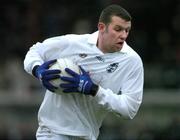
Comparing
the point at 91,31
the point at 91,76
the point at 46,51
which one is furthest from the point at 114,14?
the point at 91,31

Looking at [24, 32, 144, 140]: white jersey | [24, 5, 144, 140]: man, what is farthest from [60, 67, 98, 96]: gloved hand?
[24, 32, 144, 140]: white jersey

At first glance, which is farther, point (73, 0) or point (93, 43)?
point (73, 0)

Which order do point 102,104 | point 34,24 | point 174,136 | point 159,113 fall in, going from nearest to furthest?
point 102,104
point 174,136
point 159,113
point 34,24

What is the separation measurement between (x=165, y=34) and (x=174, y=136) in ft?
11.5

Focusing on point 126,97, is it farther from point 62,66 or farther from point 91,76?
point 62,66

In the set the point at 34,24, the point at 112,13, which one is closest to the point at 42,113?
the point at 112,13

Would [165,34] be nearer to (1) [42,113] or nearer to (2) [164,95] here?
(2) [164,95]

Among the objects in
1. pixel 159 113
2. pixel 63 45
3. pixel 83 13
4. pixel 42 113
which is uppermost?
pixel 63 45

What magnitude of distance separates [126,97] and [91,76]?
47 centimetres

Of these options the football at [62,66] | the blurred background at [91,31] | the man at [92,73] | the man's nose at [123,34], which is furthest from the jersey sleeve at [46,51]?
the blurred background at [91,31]

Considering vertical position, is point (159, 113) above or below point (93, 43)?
below

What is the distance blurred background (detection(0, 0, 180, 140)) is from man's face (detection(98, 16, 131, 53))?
24.0 feet

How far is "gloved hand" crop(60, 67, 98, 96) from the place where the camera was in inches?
289

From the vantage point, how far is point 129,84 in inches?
303
